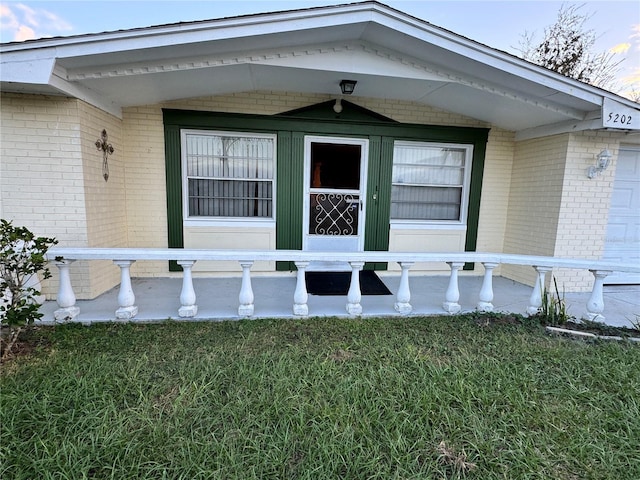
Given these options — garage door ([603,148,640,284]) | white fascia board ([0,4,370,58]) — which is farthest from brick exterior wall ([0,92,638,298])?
white fascia board ([0,4,370,58])

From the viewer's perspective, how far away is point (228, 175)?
4949 millimetres

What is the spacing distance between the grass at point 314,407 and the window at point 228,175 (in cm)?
241

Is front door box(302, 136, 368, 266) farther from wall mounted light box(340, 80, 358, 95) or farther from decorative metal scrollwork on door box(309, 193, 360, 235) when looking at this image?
wall mounted light box(340, 80, 358, 95)

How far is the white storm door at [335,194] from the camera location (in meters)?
5.09

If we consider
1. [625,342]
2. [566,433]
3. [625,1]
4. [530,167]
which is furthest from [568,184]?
[625,1]

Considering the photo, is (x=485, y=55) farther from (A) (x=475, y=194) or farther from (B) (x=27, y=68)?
(B) (x=27, y=68)

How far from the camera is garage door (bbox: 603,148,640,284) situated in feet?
16.1

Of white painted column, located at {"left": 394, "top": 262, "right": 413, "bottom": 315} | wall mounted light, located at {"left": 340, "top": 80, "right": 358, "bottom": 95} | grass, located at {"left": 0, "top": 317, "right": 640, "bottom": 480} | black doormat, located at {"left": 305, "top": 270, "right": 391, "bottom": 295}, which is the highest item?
wall mounted light, located at {"left": 340, "top": 80, "right": 358, "bottom": 95}

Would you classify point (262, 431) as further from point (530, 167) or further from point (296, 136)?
point (530, 167)

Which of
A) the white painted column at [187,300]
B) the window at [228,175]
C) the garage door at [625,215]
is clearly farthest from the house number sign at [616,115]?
the white painted column at [187,300]

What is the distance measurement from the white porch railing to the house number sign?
5.55 feet

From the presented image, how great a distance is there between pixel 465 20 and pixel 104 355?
8.31m

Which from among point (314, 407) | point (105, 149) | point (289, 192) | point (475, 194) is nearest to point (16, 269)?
point (105, 149)

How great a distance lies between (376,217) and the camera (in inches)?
206
